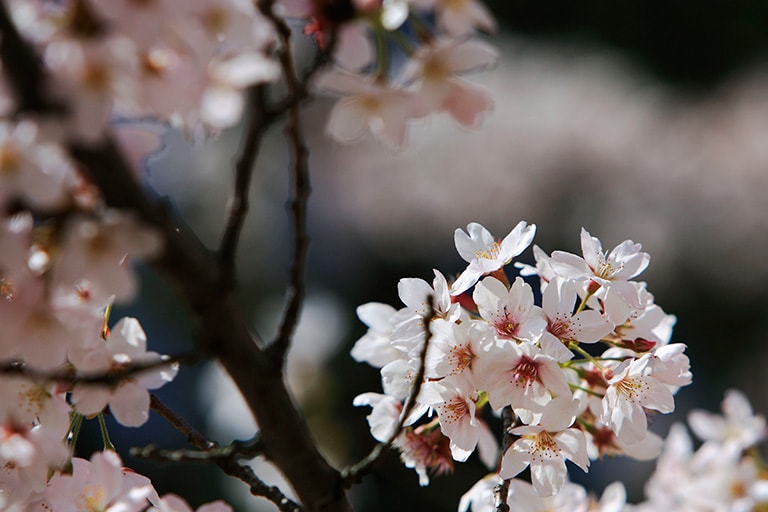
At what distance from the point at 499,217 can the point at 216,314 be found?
302 cm

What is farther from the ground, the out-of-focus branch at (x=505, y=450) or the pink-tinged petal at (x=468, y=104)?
the pink-tinged petal at (x=468, y=104)

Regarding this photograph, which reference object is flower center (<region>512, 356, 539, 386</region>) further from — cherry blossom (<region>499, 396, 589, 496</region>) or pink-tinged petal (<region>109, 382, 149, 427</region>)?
pink-tinged petal (<region>109, 382, 149, 427</region>)

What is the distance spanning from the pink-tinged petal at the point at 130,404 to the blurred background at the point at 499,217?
2039mm

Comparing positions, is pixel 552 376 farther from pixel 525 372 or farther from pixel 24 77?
pixel 24 77

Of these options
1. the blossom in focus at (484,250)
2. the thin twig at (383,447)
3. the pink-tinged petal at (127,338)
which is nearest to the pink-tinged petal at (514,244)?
the blossom in focus at (484,250)

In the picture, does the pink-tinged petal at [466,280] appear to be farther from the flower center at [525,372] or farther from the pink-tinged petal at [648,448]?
the pink-tinged petal at [648,448]

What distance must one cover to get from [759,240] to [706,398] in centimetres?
62

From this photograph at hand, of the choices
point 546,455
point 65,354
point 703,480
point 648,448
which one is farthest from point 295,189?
point 703,480

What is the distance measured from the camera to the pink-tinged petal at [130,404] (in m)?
0.46

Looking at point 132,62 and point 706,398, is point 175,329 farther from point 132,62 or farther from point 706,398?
point 132,62

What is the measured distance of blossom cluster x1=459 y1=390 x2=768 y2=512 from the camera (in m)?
0.61

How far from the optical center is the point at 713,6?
475cm

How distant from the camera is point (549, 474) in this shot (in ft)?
1.68

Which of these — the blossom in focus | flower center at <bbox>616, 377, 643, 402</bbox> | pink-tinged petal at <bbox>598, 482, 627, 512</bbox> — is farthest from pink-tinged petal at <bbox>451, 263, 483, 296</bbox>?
pink-tinged petal at <bbox>598, 482, 627, 512</bbox>
